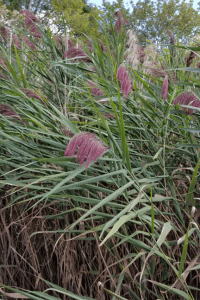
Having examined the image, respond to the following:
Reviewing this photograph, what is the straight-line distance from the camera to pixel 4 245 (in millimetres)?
1483

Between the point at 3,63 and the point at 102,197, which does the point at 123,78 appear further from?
the point at 3,63

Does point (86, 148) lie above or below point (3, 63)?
below

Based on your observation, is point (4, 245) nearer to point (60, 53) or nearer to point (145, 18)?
point (60, 53)

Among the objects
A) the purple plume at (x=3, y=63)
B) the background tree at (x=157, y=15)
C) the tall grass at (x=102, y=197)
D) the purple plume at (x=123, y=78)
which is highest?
the background tree at (x=157, y=15)

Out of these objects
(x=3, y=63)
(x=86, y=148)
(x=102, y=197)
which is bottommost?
(x=102, y=197)

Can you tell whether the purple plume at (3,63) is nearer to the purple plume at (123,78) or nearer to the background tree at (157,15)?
the purple plume at (123,78)

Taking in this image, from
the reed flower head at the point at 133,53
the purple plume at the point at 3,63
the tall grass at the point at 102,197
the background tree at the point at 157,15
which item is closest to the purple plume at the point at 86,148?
the tall grass at the point at 102,197

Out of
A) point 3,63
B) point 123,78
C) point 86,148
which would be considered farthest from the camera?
point 3,63

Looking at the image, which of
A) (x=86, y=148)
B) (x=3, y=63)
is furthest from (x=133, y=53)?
(x=86, y=148)

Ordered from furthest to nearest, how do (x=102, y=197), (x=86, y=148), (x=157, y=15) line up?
(x=157, y=15) < (x=102, y=197) < (x=86, y=148)

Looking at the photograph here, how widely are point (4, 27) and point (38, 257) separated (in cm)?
168

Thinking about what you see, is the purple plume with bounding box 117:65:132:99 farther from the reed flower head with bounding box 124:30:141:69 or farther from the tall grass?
the reed flower head with bounding box 124:30:141:69

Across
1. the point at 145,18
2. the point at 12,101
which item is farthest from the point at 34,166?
the point at 145,18

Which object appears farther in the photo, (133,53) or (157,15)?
(157,15)
